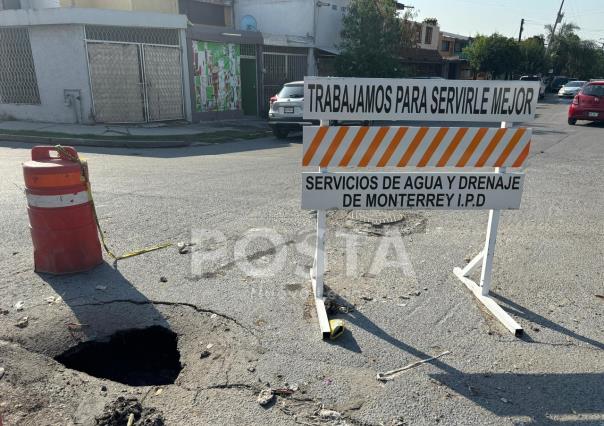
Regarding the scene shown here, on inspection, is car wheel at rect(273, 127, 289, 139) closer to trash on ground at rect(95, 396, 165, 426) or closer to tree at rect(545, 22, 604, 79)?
trash on ground at rect(95, 396, 165, 426)

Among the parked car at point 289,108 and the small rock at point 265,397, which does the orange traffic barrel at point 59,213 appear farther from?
the parked car at point 289,108

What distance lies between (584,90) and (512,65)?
28.8 metres

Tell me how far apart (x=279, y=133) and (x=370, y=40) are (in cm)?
1268

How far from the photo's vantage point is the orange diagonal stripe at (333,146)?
379cm

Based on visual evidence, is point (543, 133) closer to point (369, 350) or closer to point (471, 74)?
point (369, 350)

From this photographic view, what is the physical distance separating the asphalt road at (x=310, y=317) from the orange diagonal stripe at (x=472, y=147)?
1252mm

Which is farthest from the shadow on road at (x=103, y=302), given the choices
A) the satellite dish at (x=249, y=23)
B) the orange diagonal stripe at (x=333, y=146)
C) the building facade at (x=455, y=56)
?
the building facade at (x=455, y=56)

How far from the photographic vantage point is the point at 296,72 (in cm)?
2448

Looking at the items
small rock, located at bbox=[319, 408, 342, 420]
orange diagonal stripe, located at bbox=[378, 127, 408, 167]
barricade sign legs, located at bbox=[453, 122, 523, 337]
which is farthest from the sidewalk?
small rock, located at bbox=[319, 408, 342, 420]

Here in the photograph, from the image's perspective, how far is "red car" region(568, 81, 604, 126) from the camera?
1923 cm

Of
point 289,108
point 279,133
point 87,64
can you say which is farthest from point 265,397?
point 87,64

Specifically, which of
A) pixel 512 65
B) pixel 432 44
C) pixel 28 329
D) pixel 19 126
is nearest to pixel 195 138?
pixel 19 126

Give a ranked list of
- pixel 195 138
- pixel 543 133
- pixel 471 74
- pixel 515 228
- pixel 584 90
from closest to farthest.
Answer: pixel 515 228
pixel 195 138
pixel 543 133
pixel 584 90
pixel 471 74

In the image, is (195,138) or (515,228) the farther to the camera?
(195,138)
